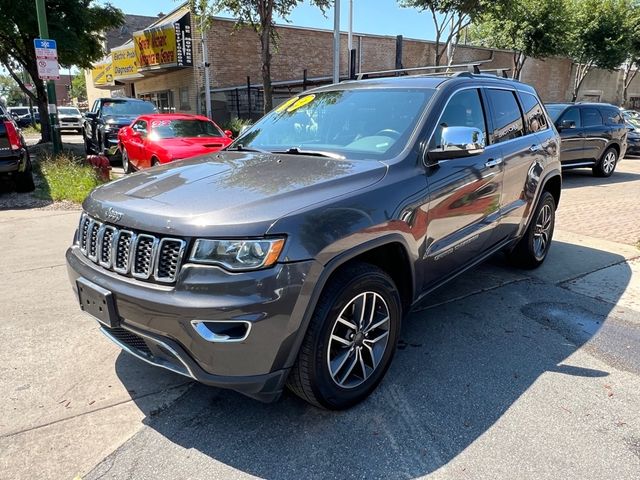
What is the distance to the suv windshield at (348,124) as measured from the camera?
3305 millimetres

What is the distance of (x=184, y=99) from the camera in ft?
71.7

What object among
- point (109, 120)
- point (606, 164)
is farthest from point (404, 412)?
point (109, 120)

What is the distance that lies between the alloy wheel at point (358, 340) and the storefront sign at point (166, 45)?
1909 cm

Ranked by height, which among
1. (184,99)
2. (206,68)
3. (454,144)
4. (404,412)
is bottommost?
(404,412)

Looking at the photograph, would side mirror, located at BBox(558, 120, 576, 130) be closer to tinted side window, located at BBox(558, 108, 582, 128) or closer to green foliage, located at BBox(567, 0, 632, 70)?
tinted side window, located at BBox(558, 108, 582, 128)

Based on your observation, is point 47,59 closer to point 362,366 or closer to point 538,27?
point 362,366

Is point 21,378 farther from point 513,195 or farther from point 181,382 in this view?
point 513,195

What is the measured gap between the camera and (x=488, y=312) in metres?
4.23

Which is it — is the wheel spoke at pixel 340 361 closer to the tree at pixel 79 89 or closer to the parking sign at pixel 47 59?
the parking sign at pixel 47 59

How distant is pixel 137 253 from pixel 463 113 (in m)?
2.60

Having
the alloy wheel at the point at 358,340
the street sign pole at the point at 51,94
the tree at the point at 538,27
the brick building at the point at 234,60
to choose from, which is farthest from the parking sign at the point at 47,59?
the tree at the point at 538,27

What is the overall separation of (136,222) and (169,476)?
4.04 feet

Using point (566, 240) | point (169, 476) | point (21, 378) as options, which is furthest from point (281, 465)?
point (566, 240)

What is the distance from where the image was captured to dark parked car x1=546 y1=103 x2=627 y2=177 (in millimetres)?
11500
